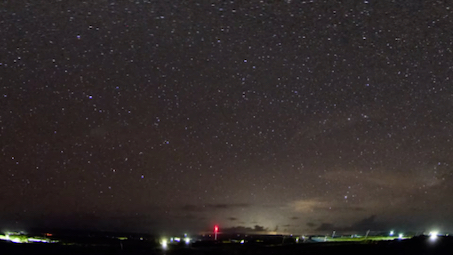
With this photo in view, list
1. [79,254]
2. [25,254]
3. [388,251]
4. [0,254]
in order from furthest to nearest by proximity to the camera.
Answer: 1. [388,251]
2. [79,254]
3. [25,254]
4. [0,254]

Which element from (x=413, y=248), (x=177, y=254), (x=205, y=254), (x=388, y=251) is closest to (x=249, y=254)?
(x=205, y=254)

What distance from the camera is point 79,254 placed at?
59188 millimetres

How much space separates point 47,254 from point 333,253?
39.0m

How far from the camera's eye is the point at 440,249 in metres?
64.1

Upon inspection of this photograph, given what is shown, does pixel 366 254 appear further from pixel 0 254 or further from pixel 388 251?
pixel 0 254

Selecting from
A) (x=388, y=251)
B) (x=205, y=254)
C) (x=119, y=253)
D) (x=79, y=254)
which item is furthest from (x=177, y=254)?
(x=388, y=251)

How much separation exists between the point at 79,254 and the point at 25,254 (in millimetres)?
6597

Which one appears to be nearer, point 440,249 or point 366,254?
point 366,254

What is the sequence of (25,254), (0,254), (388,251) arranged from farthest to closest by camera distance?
1. (388,251)
2. (25,254)
3. (0,254)

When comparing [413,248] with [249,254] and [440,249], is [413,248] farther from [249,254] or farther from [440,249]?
[249,254]

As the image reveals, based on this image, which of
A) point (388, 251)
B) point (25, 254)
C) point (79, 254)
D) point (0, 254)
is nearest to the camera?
point (0, 254)

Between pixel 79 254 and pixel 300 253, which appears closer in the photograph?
pixel 79 254

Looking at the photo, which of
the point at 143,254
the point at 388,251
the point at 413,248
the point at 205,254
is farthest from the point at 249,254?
the point at 413,248

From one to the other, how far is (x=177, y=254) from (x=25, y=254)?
19856 mm
